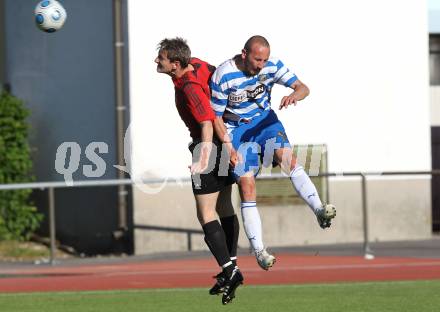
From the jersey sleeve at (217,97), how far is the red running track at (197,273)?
5509mm

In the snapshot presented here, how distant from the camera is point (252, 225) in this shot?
40.3 ft

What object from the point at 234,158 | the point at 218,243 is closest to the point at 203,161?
the point at 234,158

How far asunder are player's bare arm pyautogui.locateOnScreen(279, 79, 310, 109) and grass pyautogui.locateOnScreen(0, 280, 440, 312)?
102 inches

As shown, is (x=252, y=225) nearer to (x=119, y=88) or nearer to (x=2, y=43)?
(x=119, y=88)

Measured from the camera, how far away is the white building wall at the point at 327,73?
22.9 m

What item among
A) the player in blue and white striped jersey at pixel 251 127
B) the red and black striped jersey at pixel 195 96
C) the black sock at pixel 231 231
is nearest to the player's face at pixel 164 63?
the red and black striped jersey at pixel 195 96

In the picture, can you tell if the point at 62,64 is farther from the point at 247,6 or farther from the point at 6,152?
the point at 247,6

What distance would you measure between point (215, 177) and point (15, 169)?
1156 cm

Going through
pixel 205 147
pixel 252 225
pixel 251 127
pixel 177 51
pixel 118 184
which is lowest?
pixel 252 225

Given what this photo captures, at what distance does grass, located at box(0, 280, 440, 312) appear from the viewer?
1369cm

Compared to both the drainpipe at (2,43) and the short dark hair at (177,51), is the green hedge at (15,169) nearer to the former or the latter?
the drainpipe at (2,43)

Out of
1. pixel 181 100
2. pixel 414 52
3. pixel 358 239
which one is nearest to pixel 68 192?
pixel 358 239

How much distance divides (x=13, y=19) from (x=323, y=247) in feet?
25.5

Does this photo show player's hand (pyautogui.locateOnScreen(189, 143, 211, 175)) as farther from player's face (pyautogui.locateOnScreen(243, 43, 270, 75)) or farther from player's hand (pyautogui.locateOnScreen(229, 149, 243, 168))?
player's face (pyautogui.locateOnScreen(243, 43, 270, 75))
